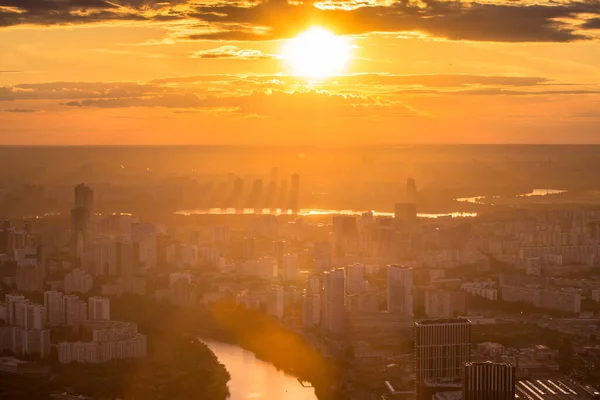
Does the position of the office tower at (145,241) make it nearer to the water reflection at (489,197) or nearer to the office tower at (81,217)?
the office tower at (81,217)

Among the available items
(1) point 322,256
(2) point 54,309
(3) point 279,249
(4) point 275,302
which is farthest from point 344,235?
(2) point 54,309

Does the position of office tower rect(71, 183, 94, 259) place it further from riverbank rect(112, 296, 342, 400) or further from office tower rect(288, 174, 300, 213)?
office tower rect(288, 174, 300, 213)

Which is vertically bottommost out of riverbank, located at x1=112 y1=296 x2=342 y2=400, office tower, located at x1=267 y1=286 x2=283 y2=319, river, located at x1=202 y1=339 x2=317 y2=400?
river, located at x1=202 y1=339 x2=317 y2=400

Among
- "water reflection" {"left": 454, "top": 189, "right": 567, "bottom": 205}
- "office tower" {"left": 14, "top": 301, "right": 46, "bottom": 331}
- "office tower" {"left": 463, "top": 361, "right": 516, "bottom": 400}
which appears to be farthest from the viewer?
"water reflection" {"left": 454, "top": 189, "right": 567, "bottom": 205}

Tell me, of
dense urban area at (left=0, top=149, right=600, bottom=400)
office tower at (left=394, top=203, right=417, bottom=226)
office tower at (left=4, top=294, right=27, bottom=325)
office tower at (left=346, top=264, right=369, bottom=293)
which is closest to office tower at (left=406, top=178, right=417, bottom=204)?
dense urban area at (left=0, top=149, right=600, bottom=400)

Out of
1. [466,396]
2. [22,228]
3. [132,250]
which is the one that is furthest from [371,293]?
[22,228]

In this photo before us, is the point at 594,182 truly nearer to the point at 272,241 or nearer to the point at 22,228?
the point at 272,241
